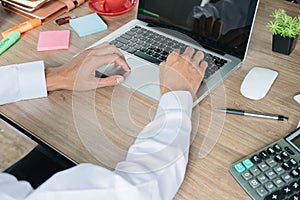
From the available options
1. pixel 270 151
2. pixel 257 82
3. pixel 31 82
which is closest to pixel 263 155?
pixel 270 151

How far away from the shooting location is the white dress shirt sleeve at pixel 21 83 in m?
0.92

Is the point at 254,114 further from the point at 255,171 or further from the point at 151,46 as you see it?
the point at 151,46

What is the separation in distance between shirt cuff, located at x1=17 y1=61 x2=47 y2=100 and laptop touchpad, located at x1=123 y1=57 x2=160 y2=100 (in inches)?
7.5

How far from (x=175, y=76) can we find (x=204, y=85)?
0.07 meters

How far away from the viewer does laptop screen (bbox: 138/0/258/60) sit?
948mm

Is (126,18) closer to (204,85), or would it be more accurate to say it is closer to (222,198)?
(204,85)

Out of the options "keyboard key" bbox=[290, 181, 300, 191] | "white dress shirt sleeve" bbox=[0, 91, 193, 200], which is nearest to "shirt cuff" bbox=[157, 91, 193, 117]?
"white dress shirt sleeve" bbox=[0, 91, 193, 200]

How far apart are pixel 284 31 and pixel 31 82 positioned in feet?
2.04

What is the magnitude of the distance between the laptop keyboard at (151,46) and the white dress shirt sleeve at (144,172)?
0.21 m

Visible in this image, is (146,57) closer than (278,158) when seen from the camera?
No

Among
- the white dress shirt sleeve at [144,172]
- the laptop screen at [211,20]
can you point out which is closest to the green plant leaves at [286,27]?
the laptop screen at [211,20]

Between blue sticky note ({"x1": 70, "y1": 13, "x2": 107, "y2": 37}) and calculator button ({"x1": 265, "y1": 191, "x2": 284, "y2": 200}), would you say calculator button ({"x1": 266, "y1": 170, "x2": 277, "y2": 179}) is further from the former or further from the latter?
blue sticky note ({"x1": 70, "y1": 13, "x2": 107, "y2": 37})

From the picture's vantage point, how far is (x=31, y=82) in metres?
0.94

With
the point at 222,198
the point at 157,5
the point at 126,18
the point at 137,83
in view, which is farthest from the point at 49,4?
the point at 222,198
